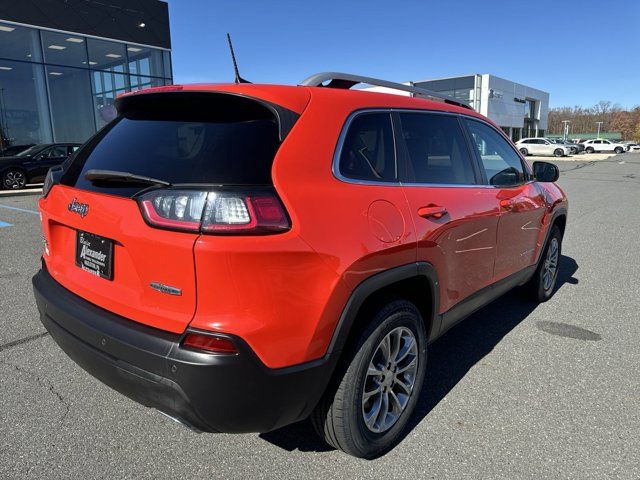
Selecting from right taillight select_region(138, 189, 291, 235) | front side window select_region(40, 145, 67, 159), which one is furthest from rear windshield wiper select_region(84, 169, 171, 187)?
front side window select_region(40, 145, 67, 159)

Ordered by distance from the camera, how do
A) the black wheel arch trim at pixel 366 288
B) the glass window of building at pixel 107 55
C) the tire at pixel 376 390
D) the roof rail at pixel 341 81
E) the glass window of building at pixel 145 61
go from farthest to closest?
the glass window of building at pixel 145 61, the glass window of building at pixel 107 55, the roof rail at pixel 341 81, the tire at pixel 376 390, the black wheel arch trim at pixel 366 288

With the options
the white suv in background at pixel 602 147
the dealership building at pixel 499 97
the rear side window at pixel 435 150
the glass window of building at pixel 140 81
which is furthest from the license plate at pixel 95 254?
the white suv in background at pixel 602 147

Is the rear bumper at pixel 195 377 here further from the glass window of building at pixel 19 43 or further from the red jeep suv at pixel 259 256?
the glass window of building at pixel 19 43

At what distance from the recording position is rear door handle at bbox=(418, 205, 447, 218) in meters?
2.49

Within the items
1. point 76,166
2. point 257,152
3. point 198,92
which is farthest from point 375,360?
point 76,166

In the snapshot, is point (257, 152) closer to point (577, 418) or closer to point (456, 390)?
point (456, 390)

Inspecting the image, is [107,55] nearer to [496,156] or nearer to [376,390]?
[496,156]

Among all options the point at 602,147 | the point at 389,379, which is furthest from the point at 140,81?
the point at 602,147

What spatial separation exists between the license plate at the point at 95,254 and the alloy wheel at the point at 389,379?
1284 mm

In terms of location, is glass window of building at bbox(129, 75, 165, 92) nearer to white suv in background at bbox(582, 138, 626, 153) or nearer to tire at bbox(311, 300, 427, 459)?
tire at bbox(311, 300, 427, 459)

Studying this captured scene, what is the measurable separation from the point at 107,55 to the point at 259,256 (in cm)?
2410

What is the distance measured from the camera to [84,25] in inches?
809

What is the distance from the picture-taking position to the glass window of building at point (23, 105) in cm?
1894

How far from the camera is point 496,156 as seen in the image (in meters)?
3.77
